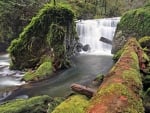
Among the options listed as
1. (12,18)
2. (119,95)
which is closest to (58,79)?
(119,95)

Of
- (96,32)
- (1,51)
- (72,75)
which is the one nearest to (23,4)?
(1,51)

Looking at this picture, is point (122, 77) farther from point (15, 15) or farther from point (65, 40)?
point (15, 15)

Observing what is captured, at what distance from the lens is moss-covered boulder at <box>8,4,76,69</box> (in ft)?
90.8

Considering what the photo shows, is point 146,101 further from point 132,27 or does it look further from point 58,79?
point 132,27

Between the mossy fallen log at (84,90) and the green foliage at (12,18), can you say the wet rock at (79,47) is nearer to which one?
the green foliage at (12,18)

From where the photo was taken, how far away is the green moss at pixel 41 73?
923 inches

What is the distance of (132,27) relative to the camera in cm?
3503

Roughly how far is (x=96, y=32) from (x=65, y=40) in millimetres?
11781

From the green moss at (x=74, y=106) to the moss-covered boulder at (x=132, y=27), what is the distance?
24042 millimetres

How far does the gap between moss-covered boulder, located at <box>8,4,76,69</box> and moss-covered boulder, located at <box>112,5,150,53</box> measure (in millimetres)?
7789

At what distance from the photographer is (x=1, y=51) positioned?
39875mm

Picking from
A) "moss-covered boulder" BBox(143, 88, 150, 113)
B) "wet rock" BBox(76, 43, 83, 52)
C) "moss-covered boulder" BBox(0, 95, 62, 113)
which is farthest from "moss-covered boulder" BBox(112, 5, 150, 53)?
"moss-covered boulder" BBox(143, 88, 150, 113)

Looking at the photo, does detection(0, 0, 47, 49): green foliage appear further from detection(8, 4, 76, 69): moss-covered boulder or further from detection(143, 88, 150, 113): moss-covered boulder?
detection(143, 88, 150, 113): moss-covered boulder

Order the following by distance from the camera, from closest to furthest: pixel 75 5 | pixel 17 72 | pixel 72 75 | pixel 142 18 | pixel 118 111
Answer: pixel 118 111, pixel 72 75, pixel 17 72, pixel 142 18, pixel 75 5
